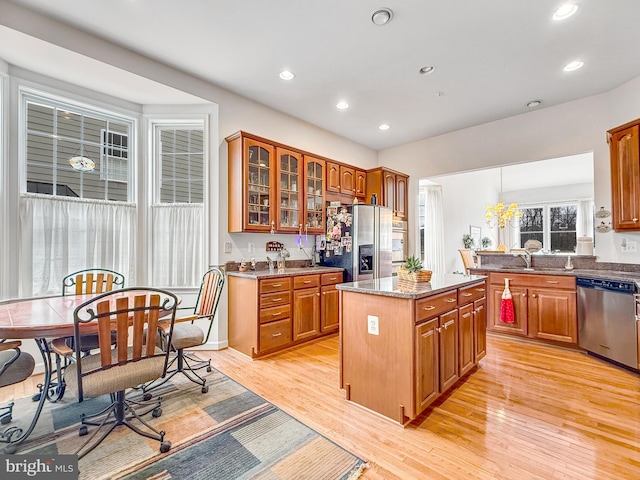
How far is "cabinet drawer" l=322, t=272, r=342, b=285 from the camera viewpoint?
402 centimetres

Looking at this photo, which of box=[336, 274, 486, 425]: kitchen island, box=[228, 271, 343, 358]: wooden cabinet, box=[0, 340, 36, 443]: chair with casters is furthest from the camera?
box=[228, 271, 343, 358]: wooden cabinet

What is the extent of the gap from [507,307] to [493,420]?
83.1 inches

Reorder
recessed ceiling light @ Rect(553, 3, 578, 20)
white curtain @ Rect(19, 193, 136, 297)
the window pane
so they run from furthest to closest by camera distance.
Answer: the window pane → white curtain @ Rect(19, 193, 136, 297) → recessed ceiling light @ Rect(553, 3, 578, 20)

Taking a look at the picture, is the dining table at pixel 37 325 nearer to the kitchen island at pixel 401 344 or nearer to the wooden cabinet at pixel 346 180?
the kitchen island at pixel 401 344

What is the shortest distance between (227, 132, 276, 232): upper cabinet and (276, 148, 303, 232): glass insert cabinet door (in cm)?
13

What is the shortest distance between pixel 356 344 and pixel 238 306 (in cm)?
178

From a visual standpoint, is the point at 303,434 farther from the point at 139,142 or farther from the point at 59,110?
the point at 59,110

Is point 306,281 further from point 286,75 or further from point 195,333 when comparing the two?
point 286,75

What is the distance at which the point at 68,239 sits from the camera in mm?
3156

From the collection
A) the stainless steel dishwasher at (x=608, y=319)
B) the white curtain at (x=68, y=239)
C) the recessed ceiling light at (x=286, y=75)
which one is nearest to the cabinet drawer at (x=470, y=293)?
the stainless steel dishwasher at (x=608, y=319)

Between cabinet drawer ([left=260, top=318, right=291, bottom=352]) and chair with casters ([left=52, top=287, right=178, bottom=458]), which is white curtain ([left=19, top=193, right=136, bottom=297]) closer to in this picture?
chair with casters ([left=52, top=287, right=178, bottom=458])

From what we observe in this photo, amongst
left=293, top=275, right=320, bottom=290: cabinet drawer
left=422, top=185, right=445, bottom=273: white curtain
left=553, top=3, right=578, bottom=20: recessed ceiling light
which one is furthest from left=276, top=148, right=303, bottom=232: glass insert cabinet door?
left=422, top=185, right=445, bottom=273: white curtain

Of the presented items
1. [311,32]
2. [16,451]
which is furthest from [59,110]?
[16,451]

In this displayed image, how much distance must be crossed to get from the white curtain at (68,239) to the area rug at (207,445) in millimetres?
1196
